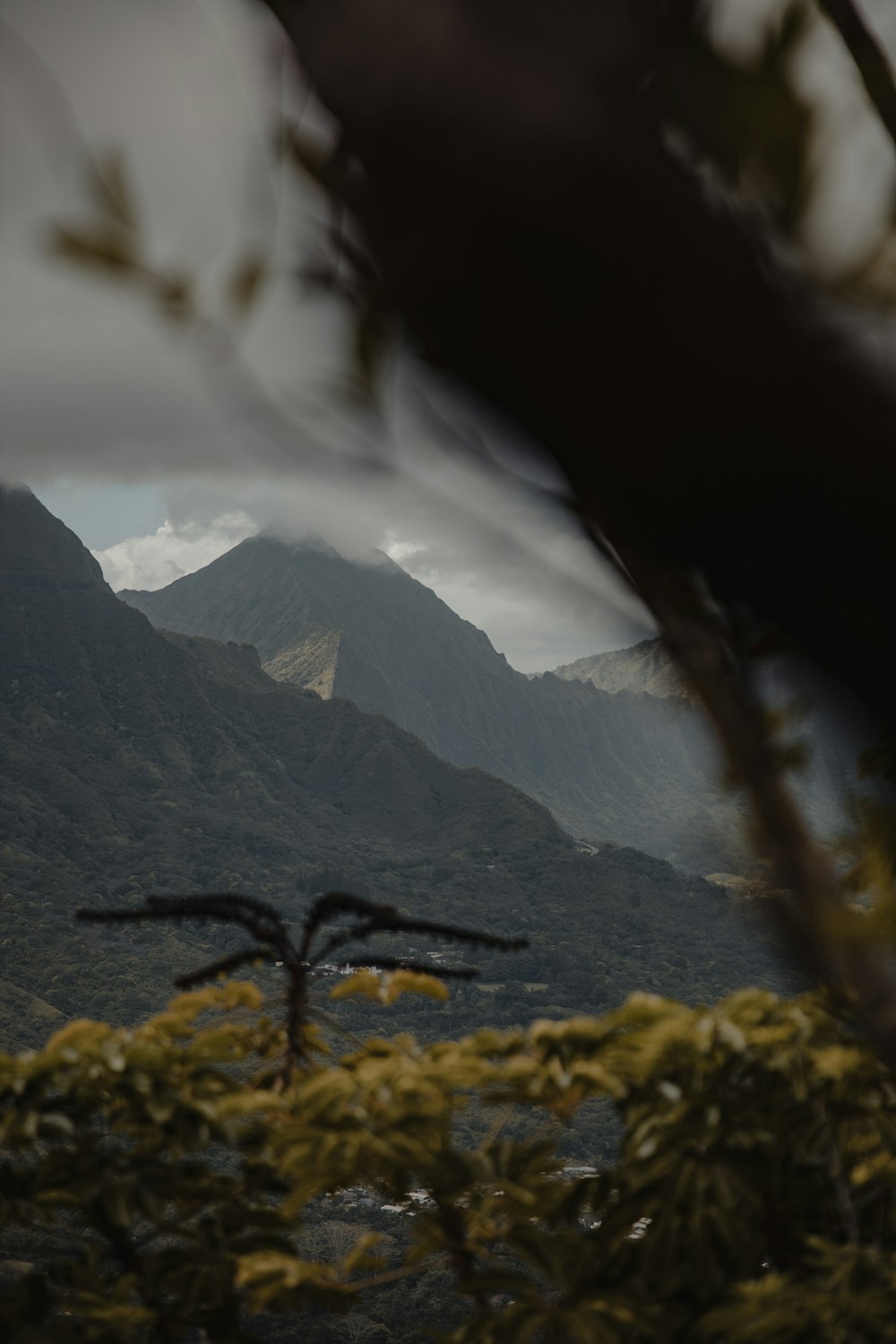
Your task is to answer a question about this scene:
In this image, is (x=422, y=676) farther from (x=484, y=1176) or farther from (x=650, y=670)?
(x=650, y=670)

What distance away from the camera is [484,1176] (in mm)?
1034

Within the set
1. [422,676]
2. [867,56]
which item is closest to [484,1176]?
[867,56]

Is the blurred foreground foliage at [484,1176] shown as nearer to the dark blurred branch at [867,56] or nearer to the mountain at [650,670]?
the mountain at [650,670]

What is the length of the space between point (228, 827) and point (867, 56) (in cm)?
10629

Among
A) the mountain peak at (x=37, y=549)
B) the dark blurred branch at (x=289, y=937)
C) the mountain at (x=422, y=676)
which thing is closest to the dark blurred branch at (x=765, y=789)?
the dark blurred branch at (x=289, y=937)

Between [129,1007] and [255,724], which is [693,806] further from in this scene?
[255,724]

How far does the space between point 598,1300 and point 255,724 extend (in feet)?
394

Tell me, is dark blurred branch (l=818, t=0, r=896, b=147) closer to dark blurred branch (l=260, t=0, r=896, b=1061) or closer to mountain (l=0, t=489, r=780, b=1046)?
dark blurred branch (l=260, t=0, r=896, b=1061)

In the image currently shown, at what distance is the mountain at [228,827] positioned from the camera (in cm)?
7644

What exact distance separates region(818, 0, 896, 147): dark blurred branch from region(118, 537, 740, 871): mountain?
512 ft

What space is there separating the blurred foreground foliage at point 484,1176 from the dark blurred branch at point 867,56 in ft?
2.77

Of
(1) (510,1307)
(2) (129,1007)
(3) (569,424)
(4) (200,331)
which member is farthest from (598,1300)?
(2) (129,1007)

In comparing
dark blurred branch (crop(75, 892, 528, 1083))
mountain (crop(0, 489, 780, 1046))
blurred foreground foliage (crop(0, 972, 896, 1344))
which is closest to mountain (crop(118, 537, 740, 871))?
mountain (crop(0, 489, 780, 1046))

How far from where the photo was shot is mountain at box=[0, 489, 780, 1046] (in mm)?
76438
